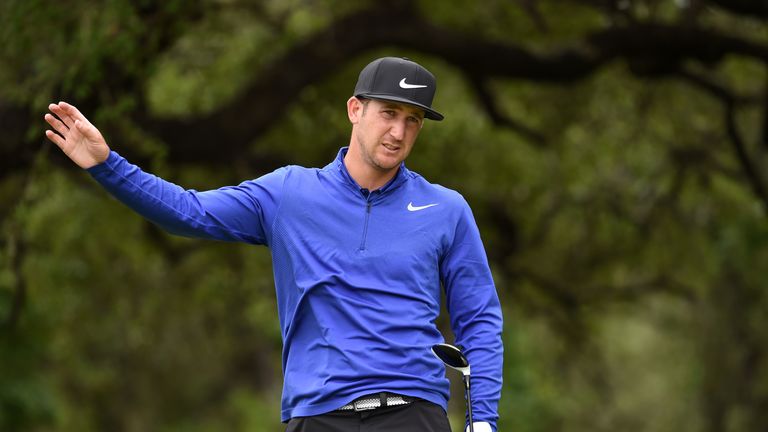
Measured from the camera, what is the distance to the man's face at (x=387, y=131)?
4855 millimetres

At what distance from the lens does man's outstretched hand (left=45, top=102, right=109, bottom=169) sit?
4.43 meters

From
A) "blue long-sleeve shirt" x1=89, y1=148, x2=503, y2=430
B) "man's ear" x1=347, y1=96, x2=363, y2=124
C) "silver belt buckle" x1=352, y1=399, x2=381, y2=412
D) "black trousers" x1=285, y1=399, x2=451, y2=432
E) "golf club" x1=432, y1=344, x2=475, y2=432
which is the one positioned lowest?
"black trousers" x1=285, y1=399, x2=451, y2=432

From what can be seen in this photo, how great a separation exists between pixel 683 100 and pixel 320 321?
13.0m

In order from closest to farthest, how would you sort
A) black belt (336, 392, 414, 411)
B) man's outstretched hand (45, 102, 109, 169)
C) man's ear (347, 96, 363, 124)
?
man's outstretched hand (45, 102, 109, 169), black belt (336, 392, 414, 411), man's ear (347, 96, 363, 124)

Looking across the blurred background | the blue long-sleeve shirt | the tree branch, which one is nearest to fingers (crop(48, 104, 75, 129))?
the blue long-sleeve shirt

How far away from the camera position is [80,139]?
14.6ft

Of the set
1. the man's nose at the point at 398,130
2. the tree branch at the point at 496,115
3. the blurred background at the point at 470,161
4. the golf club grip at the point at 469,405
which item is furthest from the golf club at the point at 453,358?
the tree branch at the point at 496,115

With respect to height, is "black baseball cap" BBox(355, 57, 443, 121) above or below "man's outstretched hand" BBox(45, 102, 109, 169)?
above

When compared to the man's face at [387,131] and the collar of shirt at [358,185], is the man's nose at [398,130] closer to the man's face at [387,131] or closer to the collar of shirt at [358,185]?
the man's face at [387,131]

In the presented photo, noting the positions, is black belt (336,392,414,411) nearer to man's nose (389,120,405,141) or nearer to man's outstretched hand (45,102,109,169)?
man's nose (389,120,405,141)

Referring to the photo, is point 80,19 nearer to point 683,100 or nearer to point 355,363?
point 355,363

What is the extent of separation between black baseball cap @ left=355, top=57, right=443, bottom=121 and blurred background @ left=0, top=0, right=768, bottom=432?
477 centimetres

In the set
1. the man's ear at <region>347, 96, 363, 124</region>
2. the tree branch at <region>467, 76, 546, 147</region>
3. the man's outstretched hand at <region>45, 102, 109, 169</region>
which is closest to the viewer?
the man's outstretched hand at <region>45, 102, 109, 169</region>

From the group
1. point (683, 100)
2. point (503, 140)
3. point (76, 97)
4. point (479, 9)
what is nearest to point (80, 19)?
point (76, 97)
